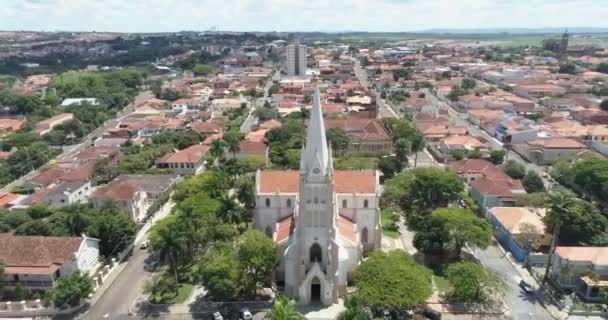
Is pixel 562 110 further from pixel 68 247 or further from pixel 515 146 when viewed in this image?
pixel 68 247


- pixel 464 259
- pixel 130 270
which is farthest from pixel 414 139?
pixel 130 270

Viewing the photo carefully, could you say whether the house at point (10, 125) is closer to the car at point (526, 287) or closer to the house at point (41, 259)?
the house at point (41, 259)

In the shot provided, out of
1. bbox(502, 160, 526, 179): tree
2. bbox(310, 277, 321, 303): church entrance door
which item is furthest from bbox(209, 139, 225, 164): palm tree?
bbox(502, 160, 526, 179): tree

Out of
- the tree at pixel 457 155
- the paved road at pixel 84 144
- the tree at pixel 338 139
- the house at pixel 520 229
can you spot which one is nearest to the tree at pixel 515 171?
the tree at pixel 457 155

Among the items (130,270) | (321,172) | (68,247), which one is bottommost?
(130,270)

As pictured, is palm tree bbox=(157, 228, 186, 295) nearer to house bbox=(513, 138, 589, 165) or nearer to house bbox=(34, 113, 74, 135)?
house bbox=(513, 138, 589, 165)

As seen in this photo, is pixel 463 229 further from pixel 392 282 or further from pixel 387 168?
pixel 387 168

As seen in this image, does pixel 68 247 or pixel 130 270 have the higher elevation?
pixel 68 247

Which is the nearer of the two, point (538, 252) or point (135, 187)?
point (538, 252)
